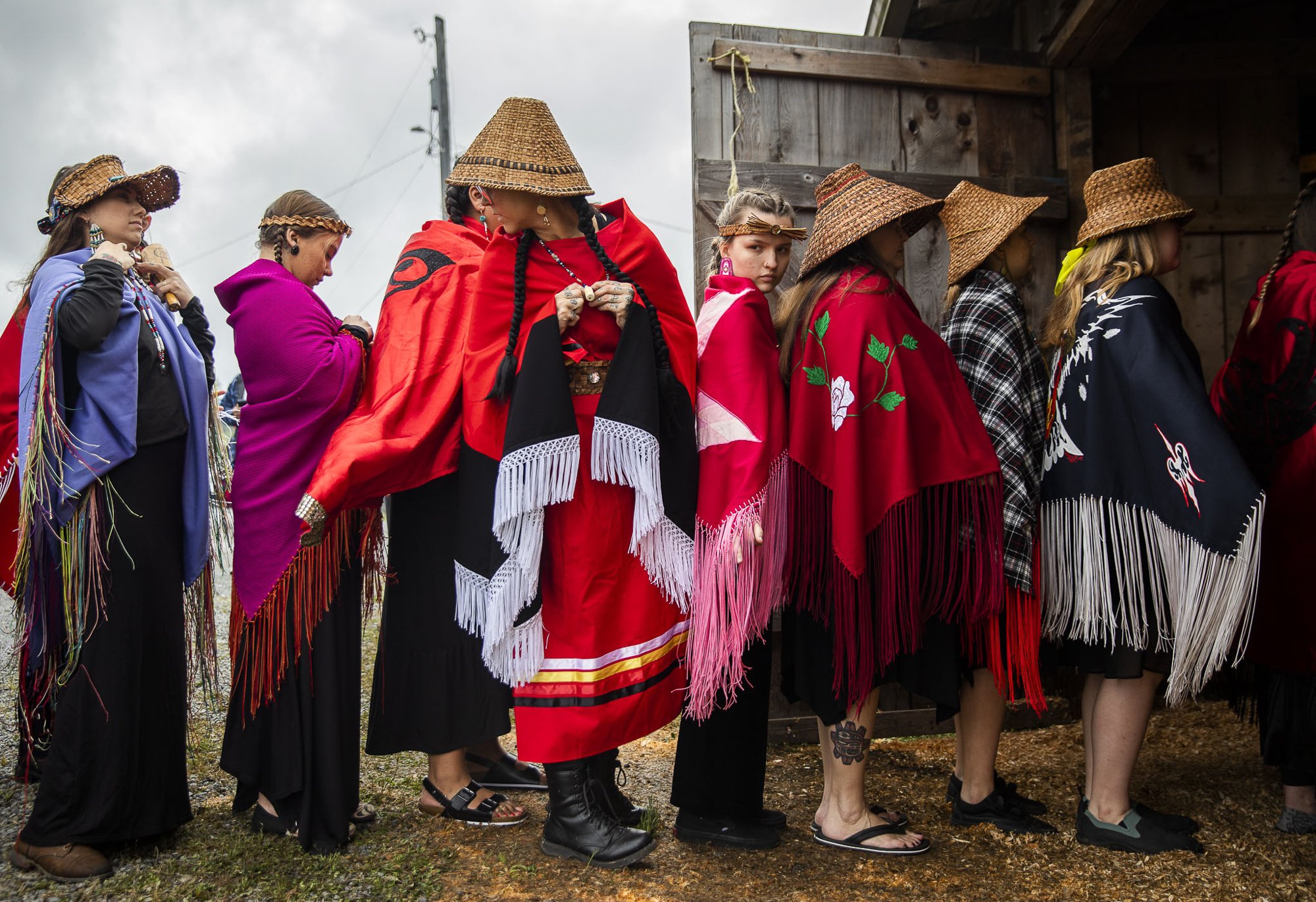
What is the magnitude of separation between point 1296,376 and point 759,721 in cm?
181

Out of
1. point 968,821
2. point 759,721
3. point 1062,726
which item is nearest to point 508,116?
point 759,721

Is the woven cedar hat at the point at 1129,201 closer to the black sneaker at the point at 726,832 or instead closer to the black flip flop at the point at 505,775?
the black sneaker at the point at 726,832

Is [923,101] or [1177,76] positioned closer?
[923,101]

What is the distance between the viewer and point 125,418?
2.62m

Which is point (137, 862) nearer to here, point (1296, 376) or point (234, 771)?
point (234, 771)

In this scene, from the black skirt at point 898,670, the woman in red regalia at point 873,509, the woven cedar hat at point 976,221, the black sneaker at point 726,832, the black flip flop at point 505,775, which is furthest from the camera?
the black flip flop at point 505,775

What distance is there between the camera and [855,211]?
2721 mm

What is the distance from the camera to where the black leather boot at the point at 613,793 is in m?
2.75

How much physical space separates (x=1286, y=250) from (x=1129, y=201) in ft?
1.79

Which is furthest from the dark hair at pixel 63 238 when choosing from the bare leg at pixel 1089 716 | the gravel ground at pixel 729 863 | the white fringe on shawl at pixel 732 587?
the bare leg at pixel 1089 716

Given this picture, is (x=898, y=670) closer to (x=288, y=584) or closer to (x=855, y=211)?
(x=855, y=211)

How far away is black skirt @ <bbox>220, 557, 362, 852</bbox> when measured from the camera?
8.78ft

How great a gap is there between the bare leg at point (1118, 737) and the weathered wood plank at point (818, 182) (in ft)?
5.79

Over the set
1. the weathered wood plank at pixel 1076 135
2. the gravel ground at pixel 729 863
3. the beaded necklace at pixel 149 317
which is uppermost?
the weathered wood plank at pixel 1076 135
